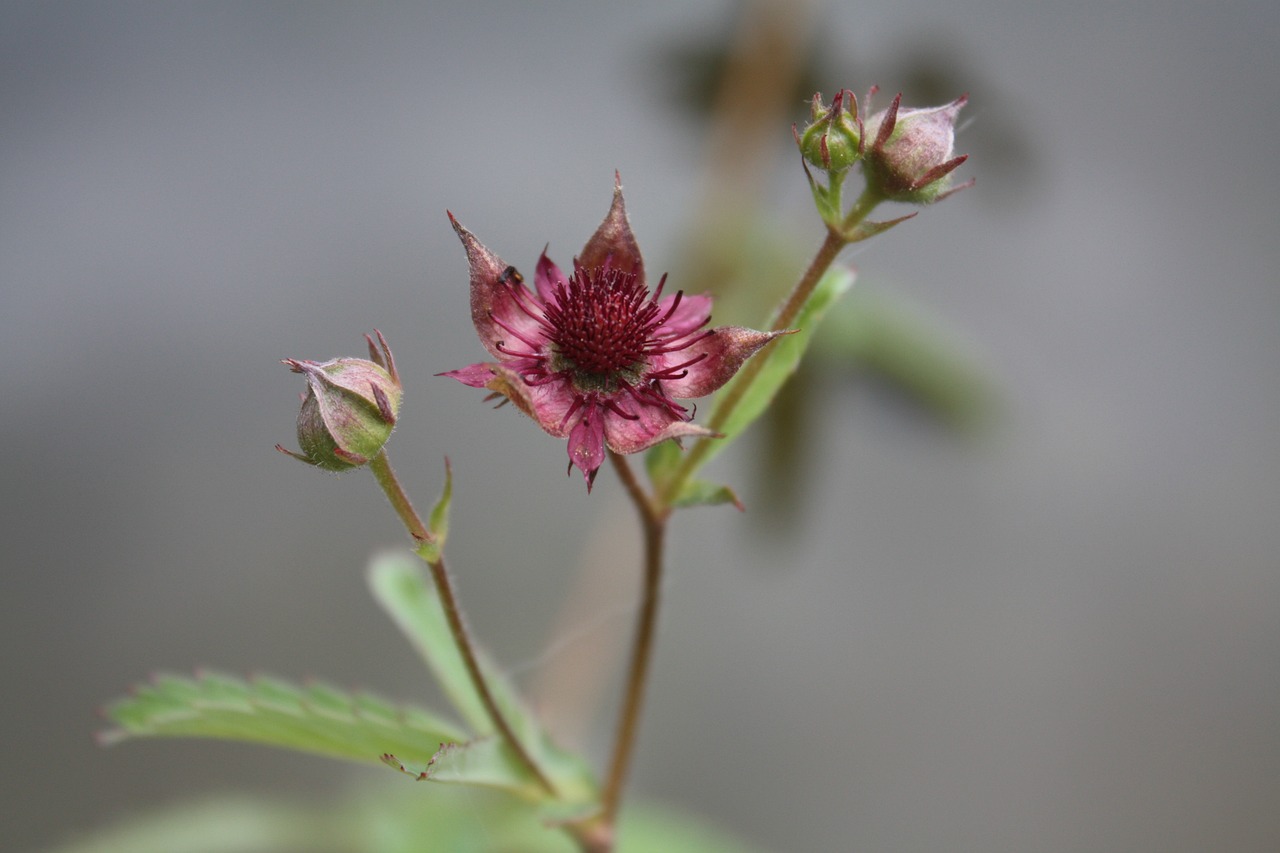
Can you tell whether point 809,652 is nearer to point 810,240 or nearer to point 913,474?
point 913,474

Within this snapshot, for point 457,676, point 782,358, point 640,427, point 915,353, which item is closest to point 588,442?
point 640,427

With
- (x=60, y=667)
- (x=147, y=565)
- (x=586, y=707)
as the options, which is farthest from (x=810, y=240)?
(x=60, y=667)

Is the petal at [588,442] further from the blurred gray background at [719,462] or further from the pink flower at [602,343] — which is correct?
the blurred gray background at [719,462]

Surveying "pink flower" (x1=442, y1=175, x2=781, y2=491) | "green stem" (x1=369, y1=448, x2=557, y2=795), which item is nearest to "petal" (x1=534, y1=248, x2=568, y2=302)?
"pink flower" (x1=442, y1=175, x2=781, y2=491)

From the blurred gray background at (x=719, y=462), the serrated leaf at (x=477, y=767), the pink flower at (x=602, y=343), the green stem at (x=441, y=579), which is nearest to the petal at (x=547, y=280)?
the pink flower at (x=602, y=343)

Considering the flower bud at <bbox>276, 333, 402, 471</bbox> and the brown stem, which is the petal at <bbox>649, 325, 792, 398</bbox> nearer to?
the brown stem

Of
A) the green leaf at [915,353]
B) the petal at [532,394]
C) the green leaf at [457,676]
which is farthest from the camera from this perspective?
the green leaf at [915,353]

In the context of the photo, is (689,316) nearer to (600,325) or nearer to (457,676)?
(600,325)
